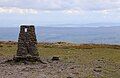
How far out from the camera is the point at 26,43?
42.1 m

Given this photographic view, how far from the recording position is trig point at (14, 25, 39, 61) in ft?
137

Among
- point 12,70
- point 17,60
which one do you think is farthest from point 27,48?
point 12,70

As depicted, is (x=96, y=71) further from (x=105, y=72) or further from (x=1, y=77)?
(x=1, y=77)

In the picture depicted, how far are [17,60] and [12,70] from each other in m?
4.28

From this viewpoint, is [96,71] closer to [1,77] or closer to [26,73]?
[26,73]

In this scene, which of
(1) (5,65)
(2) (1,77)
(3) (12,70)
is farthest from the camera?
(1) (5,65)

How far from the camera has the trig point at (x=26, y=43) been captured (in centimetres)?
4191

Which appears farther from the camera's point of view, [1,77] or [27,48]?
[27,48]

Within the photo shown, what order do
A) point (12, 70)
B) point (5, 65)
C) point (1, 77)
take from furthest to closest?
point (5, 65) < point (12, 70) < point (1, 77)

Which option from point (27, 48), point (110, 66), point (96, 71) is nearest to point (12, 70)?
point (27, 48)

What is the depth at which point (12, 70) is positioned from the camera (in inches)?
1501

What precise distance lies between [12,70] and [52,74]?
4.04 metres

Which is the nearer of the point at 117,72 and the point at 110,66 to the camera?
the point at 117,72

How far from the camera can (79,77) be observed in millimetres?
35438
